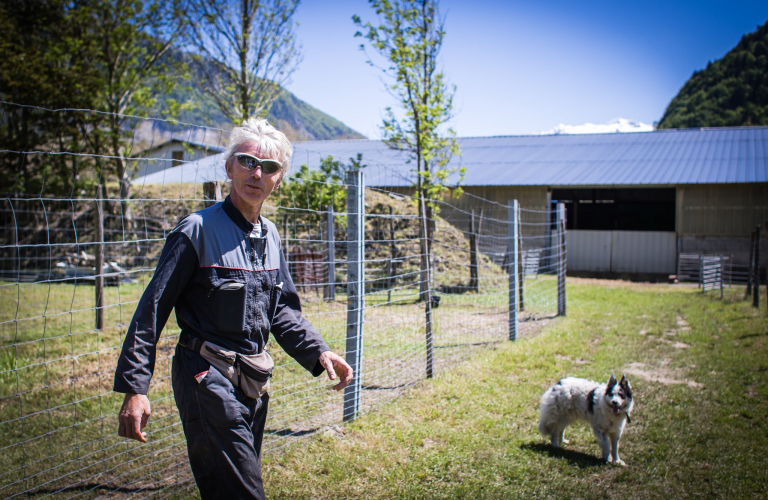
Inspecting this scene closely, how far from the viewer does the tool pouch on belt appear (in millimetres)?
2031

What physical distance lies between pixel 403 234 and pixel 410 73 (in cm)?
624

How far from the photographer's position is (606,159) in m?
22.6

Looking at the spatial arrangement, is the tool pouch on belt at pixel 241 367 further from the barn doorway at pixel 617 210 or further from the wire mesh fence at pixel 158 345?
the barn doorway at pixel 617 210

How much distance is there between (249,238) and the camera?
223 cm

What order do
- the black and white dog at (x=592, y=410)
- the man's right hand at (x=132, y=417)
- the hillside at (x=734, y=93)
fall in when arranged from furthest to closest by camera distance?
the hillside at (x=734, y=93)
the black and white dog at (x=592, y=410)
the man's right hand at (x=132, y=417)

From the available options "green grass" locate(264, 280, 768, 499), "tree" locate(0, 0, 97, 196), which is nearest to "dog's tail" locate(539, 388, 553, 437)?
"green grass" locate(264, 280, 768, 499)

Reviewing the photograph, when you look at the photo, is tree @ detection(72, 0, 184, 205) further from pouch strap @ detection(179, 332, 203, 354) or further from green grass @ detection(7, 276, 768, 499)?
pouch strap @ detection(179, 332, 203, 354)

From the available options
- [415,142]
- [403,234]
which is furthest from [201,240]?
[403,234]

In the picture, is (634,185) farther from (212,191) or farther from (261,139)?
(261,139)

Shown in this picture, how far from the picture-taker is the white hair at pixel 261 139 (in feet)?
7.30

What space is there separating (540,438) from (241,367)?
320cm

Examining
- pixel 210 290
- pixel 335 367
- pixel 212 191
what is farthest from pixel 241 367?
pixel 212 191

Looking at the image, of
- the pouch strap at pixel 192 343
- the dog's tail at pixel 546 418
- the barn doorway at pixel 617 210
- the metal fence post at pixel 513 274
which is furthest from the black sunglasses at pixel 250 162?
the barn doorway at pixel 617 210

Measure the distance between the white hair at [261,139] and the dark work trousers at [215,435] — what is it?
88 cm
